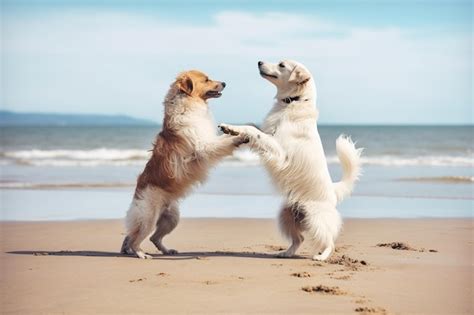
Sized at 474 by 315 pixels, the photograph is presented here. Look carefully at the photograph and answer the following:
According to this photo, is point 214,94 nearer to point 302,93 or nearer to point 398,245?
point 302,93

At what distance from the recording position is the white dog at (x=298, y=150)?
20.6 ft

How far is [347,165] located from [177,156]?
1.86 m

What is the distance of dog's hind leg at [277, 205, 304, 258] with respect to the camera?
656 centimetres

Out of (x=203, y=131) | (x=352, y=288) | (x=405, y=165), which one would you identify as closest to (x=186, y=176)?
(x=203, y=131)

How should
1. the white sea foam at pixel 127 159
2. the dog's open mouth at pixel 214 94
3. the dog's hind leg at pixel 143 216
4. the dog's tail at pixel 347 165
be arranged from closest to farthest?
1. the dog's hind leg at pixel 143 216
2. the dog's tail at pixel 347 165
3. the dog's open mouth at pixel 214 94
4. the white sea foam at pixel 127 159

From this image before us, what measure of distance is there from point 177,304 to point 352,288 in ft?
4.86

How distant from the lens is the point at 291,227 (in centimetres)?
661

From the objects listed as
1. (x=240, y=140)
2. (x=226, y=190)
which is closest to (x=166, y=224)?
(x=240, y=140)

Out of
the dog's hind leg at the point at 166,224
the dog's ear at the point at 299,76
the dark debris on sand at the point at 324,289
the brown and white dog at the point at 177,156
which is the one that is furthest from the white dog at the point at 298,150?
the dark debris on sand at the point at 324,289

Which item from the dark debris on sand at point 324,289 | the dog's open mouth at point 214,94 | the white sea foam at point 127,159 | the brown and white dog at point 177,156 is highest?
the white sea foam at point 127,159

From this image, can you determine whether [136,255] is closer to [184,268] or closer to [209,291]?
[184,268]

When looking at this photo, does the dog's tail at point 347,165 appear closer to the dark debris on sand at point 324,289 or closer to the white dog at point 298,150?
the white dog at point 298,150

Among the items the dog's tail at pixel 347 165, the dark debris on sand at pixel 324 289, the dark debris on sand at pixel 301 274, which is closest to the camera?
the dark debris on sand at pixel 324 289

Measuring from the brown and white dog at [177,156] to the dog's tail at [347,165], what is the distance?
3.86ft
